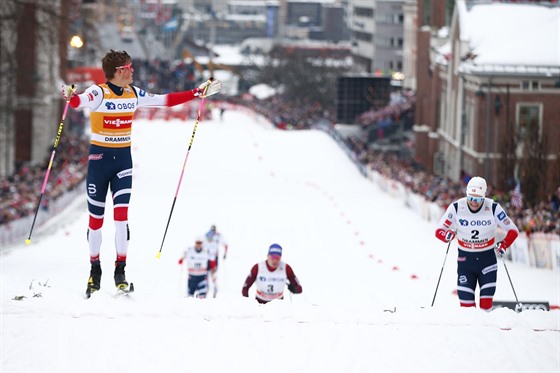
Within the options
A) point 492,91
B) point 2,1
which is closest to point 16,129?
point 2,1

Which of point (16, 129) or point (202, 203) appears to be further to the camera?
point (16, 129)

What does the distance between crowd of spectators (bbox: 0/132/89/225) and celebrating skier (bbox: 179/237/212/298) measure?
40.0 feet

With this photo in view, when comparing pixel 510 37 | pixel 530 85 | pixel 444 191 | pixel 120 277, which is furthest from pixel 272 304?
pixel 510 37

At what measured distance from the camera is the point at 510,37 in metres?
48.7

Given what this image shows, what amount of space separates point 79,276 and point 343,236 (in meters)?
12.9

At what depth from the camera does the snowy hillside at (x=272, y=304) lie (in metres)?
12.8

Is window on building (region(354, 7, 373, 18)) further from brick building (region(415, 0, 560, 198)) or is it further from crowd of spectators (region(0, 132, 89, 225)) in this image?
brick building (region(415, 0, 560, 198))

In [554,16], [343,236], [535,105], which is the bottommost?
[343,236]

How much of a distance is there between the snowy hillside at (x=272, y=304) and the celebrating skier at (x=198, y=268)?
1516mm

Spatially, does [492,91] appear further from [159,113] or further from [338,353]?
[338,353]

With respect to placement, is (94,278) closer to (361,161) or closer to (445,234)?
(445,234)

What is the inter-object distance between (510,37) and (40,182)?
17.2 metres

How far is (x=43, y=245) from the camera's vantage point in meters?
32.6

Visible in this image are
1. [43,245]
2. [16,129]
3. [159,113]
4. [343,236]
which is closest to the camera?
[43,245]
